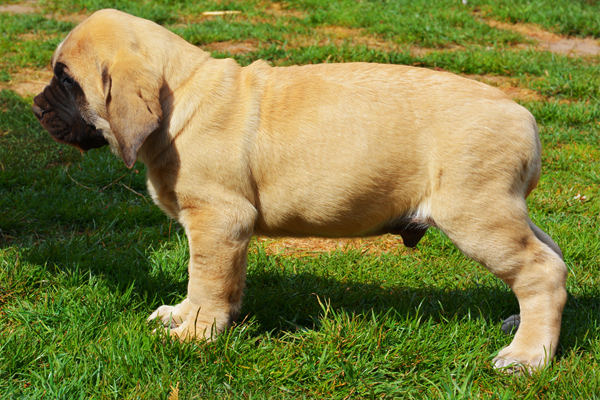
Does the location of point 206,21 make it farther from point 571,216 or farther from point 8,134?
point 571,216

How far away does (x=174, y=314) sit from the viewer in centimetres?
344

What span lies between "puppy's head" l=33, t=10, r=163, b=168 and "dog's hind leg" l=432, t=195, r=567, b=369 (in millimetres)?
1587

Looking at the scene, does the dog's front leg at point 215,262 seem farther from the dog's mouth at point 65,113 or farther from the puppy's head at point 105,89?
the dog's mouth at point 65,113

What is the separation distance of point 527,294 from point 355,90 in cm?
143

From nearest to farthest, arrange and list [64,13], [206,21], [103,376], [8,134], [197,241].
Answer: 1. [103,376]
2. [197,241]
3. [8,134]
4. [206,21]
5. [64,13]

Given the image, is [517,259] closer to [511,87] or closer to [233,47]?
[511,87]

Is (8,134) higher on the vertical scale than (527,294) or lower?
lower

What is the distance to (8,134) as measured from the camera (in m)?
5.93

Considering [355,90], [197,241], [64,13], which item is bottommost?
[64,13]

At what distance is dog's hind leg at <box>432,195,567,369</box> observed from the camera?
3010 mm

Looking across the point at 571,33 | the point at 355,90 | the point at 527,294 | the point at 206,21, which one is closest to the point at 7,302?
the point at 355,90

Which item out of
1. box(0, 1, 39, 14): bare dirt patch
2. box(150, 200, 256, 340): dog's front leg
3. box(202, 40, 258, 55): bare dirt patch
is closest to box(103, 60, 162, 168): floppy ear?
box(150, 200, 256, 340): dog's front leg

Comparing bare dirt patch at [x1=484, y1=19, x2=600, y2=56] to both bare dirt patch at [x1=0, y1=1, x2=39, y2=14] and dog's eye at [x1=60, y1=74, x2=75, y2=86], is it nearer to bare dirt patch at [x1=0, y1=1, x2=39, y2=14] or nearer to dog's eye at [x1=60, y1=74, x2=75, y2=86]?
dog's eye at [x1=60, y1=74, x2=75, y2=86]

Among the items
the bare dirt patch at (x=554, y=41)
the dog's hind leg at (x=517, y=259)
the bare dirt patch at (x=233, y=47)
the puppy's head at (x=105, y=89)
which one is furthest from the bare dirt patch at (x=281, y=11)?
the dog's hind leg at (x=517, y=259)
